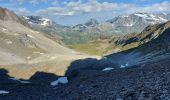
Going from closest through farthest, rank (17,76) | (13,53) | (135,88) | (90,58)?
(135,88)
(17,76)
(90,58)
(13,53)

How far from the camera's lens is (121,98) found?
34.4 metres

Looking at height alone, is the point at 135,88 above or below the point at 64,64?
above

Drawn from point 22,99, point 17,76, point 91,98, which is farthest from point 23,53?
point 91,98

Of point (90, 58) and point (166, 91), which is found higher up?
point (166, 91)

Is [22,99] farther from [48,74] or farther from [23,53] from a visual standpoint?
[23,53]

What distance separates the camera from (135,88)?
38.1 m

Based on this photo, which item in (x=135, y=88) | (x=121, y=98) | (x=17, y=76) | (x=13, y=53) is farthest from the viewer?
(x=13, y=53)

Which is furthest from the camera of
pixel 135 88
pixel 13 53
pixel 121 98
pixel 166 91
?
pixel 13 53

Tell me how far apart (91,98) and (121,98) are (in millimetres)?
5216

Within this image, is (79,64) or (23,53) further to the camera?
(23,53)

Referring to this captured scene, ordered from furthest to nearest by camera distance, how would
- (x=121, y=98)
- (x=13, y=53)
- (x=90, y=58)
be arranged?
(x=13, y=53) → (x=90, y=58) → (x=121, y=98)

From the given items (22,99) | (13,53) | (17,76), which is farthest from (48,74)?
(22,99)

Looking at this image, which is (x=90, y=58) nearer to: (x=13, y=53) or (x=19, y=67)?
(x=19, y=67)

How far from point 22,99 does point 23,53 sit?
138 metres
